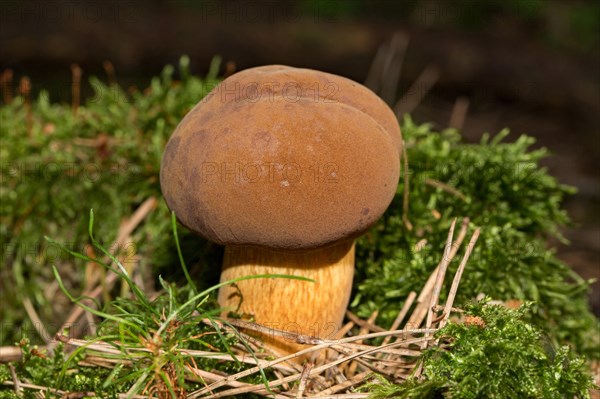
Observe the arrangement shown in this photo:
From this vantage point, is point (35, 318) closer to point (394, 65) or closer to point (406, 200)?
point (406, 200)

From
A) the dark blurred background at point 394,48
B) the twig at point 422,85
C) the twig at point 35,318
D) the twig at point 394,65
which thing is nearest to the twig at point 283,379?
the twig at point 35,318

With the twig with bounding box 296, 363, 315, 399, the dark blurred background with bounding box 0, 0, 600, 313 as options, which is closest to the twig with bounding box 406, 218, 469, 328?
the twig with bounding box 296, 363, 315, 399

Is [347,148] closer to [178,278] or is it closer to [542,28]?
[178,278]

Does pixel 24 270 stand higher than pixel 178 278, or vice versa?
pixel 178 278

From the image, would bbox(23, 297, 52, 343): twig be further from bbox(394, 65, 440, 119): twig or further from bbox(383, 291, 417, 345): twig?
bbox(394, 65, 440, 119): twig

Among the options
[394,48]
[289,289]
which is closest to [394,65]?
[394,48]

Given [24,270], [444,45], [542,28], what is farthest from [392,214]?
[542,28]

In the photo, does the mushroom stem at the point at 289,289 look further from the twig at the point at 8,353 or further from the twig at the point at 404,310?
the twig at the point at 8,353
